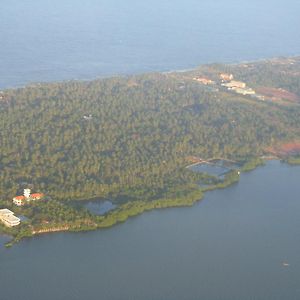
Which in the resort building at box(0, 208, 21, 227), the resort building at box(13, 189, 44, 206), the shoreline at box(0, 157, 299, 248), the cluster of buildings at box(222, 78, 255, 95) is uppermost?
the cluster of buildings at box(222, 78, 255, 95)

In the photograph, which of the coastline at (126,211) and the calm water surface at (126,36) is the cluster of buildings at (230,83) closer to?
the calm water surface at (126,36)

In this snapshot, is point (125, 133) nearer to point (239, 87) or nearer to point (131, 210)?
point (131, 210)

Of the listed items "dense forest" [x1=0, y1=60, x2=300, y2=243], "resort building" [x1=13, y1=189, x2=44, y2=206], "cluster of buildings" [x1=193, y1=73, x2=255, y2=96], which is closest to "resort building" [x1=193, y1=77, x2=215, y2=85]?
"cluster of buildings" [x1=193, y1=73, x2=255, y2=96]

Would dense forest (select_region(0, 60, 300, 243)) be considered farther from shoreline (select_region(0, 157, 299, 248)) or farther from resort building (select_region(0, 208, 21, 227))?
resort building (select_region(0, 208, 21, 227))

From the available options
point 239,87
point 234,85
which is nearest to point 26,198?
point 239,87

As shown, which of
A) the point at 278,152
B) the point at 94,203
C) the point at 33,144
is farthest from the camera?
the point at 278,152

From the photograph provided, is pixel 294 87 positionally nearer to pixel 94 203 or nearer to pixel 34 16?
pixel 94 203

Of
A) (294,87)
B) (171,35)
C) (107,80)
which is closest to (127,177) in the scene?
(107,80)
